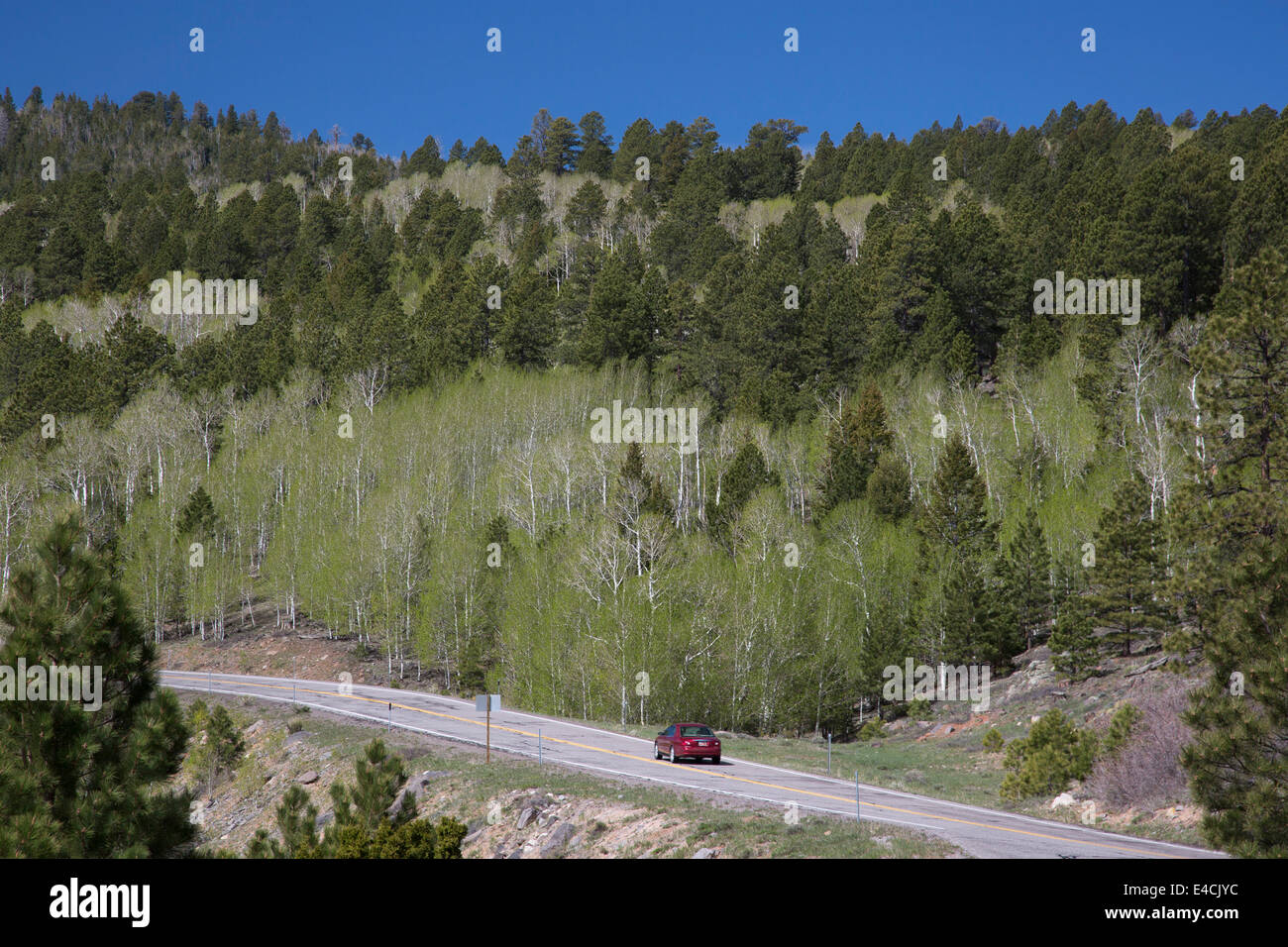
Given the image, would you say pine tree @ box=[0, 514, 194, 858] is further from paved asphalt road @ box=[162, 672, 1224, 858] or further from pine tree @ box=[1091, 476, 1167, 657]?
pine tree @ box=[1091, 476, 1167, 657]

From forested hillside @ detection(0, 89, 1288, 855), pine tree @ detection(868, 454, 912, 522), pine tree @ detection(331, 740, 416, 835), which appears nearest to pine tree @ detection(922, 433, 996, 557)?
forested hillside @ detection(0, 89, 1288, 855)

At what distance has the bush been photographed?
28.5 metres

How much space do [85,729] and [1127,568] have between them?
38.7 meters

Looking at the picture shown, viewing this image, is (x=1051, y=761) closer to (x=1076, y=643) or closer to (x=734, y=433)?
(x=1076, y=643)

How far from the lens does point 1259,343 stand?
93.5ft

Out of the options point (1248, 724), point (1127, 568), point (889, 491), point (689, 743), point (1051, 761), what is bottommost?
point (1051, 761)

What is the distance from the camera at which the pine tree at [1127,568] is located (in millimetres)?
40312

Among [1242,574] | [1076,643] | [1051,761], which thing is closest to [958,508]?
[1076,643]

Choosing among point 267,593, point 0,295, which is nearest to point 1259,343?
point 267,593

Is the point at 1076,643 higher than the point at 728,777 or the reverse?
higher

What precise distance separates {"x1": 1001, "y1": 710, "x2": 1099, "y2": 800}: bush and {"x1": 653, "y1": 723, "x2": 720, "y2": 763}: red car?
330 inches

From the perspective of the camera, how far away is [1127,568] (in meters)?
40.6

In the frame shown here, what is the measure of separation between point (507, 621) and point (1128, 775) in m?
33.5

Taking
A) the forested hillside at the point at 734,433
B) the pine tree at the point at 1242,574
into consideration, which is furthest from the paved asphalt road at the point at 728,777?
the forested hillside at the point at 734,433
